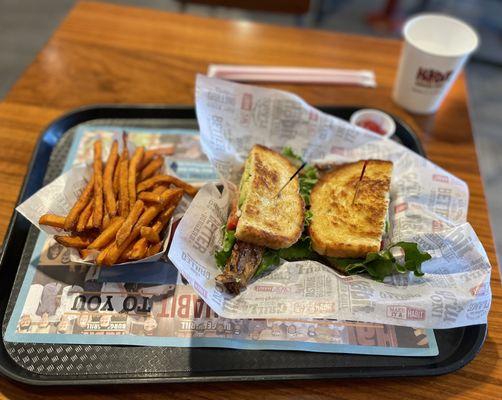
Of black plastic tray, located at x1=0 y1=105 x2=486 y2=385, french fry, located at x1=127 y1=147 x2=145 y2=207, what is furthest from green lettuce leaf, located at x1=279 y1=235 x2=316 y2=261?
french fry, located at x1=127 y1=147 x2=145 y2=207

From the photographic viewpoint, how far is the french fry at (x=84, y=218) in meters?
1.46

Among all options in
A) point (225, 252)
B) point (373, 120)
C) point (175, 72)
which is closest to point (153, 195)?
point (225, 252)

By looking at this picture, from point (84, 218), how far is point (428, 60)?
5.22ft

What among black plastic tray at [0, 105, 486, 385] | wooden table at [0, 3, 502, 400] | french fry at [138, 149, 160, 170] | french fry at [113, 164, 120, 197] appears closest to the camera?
black plastic tray at [0, 105, 486, 385]

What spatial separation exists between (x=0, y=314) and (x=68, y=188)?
490 millimetres

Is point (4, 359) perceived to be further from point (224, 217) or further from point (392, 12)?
point (392, 12)

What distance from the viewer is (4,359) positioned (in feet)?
4.21

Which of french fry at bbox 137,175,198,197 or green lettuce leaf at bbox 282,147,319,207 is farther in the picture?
green lettuce leaf at bbox 282,147,319,207

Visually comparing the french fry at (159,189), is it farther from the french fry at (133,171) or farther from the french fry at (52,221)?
the french fry at (52,221)

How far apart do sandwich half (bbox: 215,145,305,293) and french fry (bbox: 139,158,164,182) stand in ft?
1.16

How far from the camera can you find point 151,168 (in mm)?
1689

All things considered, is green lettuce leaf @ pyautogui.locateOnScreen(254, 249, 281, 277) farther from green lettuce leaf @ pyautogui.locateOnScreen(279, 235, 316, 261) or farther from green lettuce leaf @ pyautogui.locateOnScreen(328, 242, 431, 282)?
green lettuce leaf @ pyautogui.locateOnScreen(328, 242, 431, 282)

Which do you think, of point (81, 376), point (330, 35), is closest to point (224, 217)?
point (81, 376)

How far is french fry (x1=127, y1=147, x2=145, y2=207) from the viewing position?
1549 millimetres
